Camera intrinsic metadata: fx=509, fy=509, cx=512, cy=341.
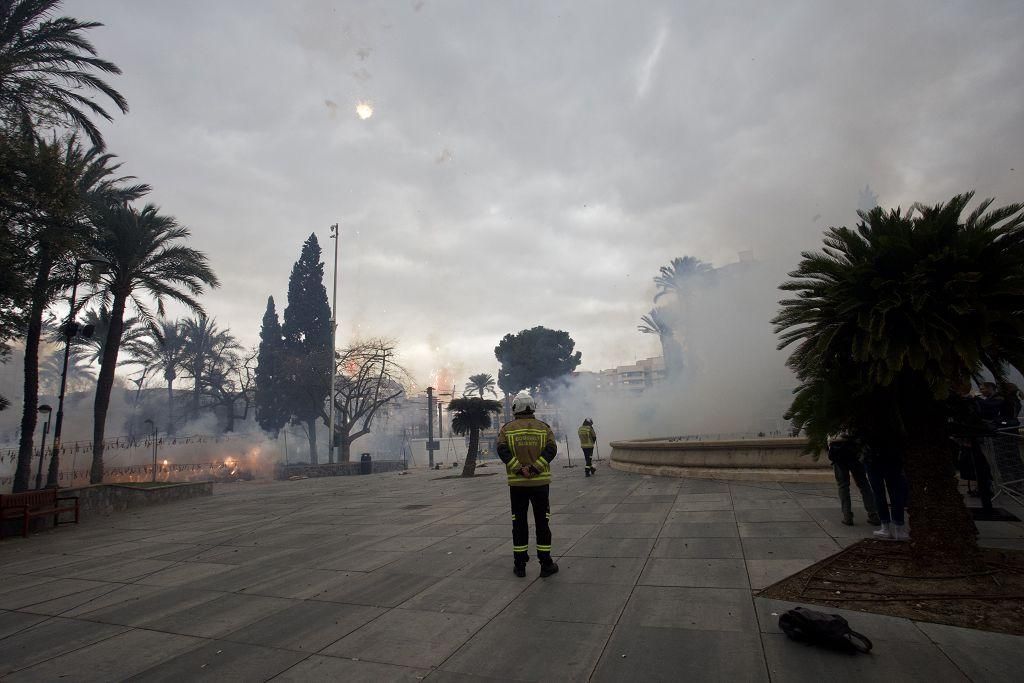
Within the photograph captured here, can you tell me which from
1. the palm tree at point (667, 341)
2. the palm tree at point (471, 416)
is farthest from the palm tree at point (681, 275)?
the palm tree at point (471, 416)

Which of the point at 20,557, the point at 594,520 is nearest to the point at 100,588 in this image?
the point at 20,557

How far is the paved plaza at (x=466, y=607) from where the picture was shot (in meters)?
2.95

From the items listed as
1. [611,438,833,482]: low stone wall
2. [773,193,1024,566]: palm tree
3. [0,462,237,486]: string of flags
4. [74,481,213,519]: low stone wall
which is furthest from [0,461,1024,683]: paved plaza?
[0,462,237,486]: string of flags

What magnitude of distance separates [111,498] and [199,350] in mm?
37029

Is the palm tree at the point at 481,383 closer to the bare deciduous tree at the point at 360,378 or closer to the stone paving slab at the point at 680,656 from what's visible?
the bare deciduous tree at the point at 360,378

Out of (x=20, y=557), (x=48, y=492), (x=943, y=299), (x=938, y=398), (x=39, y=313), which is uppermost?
(x=39, y=313)

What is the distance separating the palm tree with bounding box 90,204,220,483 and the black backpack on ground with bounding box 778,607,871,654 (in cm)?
2121

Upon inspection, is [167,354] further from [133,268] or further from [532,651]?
[532,651]

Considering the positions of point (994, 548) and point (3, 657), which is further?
point (994, 548)

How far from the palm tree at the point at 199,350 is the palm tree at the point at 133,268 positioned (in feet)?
95.0

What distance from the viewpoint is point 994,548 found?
461 cm

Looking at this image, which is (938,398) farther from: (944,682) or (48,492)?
(48,492)

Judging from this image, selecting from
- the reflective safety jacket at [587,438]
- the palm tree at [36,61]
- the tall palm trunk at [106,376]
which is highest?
the palm tree at [36,61]

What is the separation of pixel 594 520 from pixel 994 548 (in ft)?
14.2
